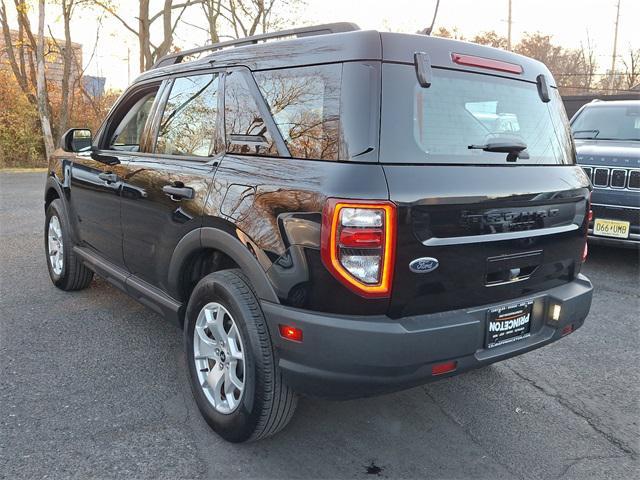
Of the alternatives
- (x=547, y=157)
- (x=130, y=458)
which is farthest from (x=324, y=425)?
(x=547, y=157)

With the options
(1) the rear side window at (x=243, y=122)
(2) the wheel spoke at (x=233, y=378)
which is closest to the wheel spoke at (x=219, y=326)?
(2) the wheel spoke at (x=233, y=378)

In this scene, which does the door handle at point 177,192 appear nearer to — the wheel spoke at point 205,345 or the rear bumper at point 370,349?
the wheel spoke at point 205,345

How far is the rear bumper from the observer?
2127mm

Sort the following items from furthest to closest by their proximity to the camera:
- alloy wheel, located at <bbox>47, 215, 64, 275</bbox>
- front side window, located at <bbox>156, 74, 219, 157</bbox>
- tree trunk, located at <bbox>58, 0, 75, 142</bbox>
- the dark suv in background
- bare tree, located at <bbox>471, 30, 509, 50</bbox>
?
bare tree, located at <bbox>471, 30, 509, 50</bbox> → tree trunk, located at <bbox>58, 0, 75, 142</bbox> → the dark suv in background → alloy wheel, located at <bbox>47, 215, 64, 275</bbox> → front side window, located at <bbox>156, 74, 219, 157</bbox>

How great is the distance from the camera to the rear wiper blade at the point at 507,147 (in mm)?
2490

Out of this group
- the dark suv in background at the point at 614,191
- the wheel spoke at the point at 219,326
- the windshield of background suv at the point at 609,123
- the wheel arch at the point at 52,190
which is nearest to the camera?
the wheel spoke at the point at 219,326

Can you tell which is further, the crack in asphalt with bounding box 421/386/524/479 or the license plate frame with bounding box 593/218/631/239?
the license plate frame with bounding box 593/218/631/239

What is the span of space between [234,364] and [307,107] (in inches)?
49.3

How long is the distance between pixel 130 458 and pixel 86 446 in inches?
9.8

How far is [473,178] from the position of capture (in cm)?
234

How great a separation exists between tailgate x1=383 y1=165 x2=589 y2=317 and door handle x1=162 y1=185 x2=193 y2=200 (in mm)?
1198

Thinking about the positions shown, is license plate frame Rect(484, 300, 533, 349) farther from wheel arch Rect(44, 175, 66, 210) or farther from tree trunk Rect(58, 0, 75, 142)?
tree trunk Rect(58, 0, 75, 142)

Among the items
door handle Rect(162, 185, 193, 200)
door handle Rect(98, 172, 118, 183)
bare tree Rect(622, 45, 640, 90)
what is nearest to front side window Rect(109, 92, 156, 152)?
door handle Rect(98, 172, 118, 183)

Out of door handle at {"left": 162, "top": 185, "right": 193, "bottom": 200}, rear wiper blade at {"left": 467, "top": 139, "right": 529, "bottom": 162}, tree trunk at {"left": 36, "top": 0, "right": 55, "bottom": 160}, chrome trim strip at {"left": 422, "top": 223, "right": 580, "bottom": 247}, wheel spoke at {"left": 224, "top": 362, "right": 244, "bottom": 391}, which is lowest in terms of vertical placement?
wheel spoke at {"left": 224, "top": 362, "right": 244, "bottom": 391}
